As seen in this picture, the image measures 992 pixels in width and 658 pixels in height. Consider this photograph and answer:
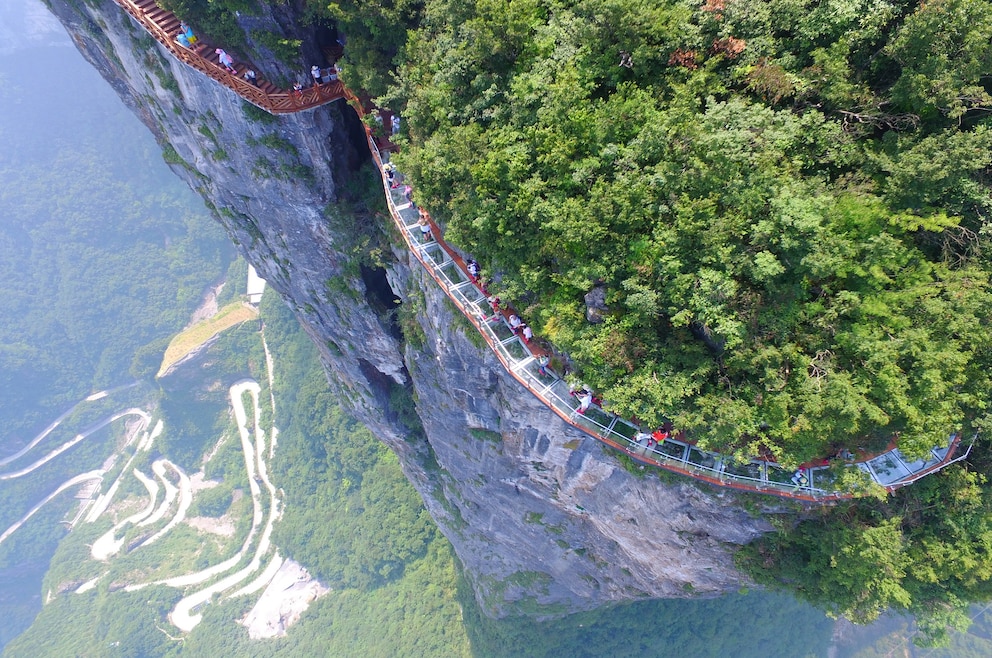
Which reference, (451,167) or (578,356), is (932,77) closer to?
(578,356)

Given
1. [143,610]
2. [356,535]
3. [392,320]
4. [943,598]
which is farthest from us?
[143,610]

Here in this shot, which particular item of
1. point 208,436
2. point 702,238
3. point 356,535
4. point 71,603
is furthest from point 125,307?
point 702,238

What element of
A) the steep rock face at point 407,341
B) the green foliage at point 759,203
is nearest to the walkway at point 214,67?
the steep rock face at point 407,341

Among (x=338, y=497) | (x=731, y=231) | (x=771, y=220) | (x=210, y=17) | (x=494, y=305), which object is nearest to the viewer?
(x=771, y=220)

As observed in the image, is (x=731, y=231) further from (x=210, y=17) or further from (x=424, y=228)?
(x=210, y=17)

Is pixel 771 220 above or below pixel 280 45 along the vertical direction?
below

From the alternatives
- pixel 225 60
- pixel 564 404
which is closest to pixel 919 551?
pixel 564 404

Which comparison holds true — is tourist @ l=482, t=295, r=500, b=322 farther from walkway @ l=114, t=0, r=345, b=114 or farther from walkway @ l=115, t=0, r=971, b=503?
walkway @ l=114, t=0, r=345, b=114

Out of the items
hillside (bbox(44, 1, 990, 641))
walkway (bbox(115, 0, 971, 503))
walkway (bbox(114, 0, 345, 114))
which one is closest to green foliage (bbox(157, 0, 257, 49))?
hillside (bbox(44, 1, 990, 641))
